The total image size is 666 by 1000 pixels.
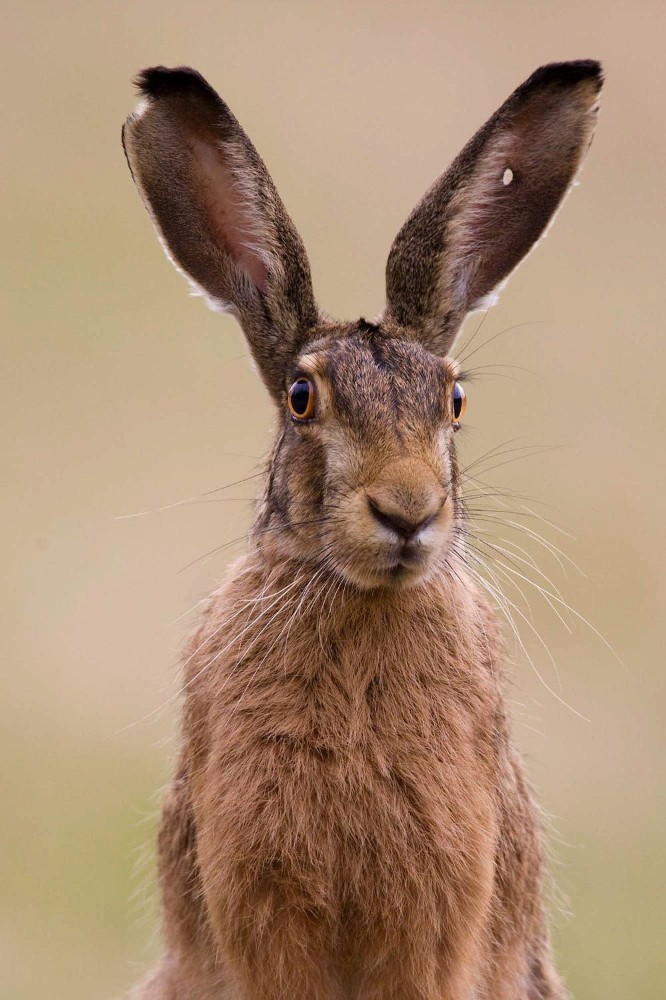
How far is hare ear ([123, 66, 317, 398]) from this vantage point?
10.1 ft

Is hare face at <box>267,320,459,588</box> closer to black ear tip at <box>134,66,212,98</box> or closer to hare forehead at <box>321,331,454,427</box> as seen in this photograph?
hare forehead at <box>321,331,454,427</box>

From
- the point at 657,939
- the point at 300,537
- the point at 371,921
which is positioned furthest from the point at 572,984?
the point at 300,537

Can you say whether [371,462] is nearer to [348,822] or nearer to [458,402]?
[458,402]

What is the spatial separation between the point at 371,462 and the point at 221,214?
0.63 meters

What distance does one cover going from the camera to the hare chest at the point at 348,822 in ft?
9.98

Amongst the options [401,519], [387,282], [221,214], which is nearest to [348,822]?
[401,519]

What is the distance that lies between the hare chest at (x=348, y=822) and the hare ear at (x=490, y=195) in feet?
2.05

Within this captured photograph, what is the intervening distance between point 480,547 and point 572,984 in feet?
4.96

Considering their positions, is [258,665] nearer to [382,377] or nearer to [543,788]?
[382,377]

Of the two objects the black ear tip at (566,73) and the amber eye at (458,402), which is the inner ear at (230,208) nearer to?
the amber eye at (458,402)

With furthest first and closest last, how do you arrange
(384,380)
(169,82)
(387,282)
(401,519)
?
(387,282)
(169,82)
(384,380)
(401,519)

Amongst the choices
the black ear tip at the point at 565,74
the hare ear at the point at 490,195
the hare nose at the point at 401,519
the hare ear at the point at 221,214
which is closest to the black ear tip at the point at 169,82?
the hare ear at the point at 221,214

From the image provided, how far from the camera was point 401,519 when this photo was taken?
2.75 metres

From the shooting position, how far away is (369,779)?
3.05 metres
